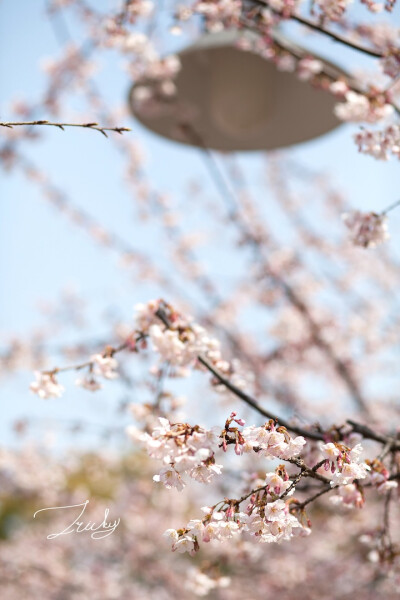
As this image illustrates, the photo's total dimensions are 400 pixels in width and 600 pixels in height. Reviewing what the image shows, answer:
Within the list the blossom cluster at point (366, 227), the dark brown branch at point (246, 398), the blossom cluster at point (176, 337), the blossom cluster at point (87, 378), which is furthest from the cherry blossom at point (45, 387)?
the blossom cluster at point (366, 227)

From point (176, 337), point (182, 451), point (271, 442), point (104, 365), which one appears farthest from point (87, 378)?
point (271, 442)

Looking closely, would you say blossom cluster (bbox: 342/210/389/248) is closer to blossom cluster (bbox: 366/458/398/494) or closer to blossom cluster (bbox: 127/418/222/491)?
blossom cluster (bbox: 366/458/398/494)

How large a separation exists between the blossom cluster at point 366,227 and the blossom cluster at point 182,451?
1110 millimetres

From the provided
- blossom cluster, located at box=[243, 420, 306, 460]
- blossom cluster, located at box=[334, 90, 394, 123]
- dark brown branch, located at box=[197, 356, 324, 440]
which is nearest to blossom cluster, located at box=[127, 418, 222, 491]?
blossom cluster, located at box=[243, 420, 306, 460]

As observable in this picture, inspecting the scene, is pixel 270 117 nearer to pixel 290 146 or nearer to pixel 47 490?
pixel 290 146

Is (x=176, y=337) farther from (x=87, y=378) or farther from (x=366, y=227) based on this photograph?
(x=366, y=227)

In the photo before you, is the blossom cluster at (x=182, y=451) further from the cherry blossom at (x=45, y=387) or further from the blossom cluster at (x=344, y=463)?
the cherry blossom at (x=45, y=387)

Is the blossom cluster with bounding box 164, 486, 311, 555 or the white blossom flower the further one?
the white blossom flower

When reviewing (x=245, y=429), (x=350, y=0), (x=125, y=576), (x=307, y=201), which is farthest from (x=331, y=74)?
(x=125, y=576)

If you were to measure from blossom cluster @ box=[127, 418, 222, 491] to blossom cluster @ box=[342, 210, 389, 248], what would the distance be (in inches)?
43.7

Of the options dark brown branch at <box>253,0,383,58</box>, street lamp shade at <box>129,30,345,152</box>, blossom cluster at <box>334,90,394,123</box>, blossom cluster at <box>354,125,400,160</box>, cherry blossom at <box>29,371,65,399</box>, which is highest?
street lamp shade at <box>129,30,345,152</box>

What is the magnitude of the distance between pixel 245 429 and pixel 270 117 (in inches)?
91.2

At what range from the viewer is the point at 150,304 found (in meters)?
1.92

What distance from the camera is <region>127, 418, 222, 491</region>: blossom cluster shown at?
1337 millimetres
